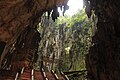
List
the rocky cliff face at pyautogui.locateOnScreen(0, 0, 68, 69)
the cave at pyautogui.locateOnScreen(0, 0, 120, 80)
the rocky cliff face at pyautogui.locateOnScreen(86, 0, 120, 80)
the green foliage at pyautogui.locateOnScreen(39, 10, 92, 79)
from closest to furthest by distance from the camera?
the rocky cliff face at pyautogui.locateOnScreen(86, 0, 120, 80) < the cave at pyautogui.locateOnScreen(0, 0, 120, 80) < the rocky cliff face at pyautogui.locateOnScreen(0, 0, 68, 69) < the green foliage at pyautogui.locateOnScreen(39, 10, 92, 79)

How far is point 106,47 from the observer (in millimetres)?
11570

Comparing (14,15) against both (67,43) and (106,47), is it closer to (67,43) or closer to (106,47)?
(106,47)

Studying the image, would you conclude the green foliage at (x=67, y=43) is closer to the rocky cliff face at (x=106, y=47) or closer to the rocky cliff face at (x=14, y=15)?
the rocky cliff face at (x=14, y=15)

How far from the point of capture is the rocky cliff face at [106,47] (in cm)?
1070

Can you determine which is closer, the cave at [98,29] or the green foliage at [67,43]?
the cave at [98,29]

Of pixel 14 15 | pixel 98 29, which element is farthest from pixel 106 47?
pixel 14 15

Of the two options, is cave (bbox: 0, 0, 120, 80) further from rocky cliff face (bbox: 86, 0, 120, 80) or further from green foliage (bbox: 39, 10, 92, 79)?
green foliage (bbox: 39, 10, 92, 79)

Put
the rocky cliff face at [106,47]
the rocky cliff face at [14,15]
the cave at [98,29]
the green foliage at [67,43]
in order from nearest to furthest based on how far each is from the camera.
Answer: the rocky cliff face at [106,47] < the cave at [98,29] < the rocky cliff face at [14,15] < the green foliage at [67,43]

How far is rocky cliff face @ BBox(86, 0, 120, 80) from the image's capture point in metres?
10.7

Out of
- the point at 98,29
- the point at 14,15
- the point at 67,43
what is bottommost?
the point at 98,29

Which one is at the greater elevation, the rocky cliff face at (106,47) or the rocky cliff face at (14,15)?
the rocky cliff face at (14,15)

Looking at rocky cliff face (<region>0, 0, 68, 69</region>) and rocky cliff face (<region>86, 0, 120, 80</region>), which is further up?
rocky cliff face (<region>0, 0, 68, 69</region>)

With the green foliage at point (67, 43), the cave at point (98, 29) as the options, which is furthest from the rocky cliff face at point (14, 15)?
the green foliage at point (67, 43)

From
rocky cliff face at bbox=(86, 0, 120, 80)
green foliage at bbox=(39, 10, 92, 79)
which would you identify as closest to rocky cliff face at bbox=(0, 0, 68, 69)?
rocky cliff face at bbox=(86, 0, 120, 80)
